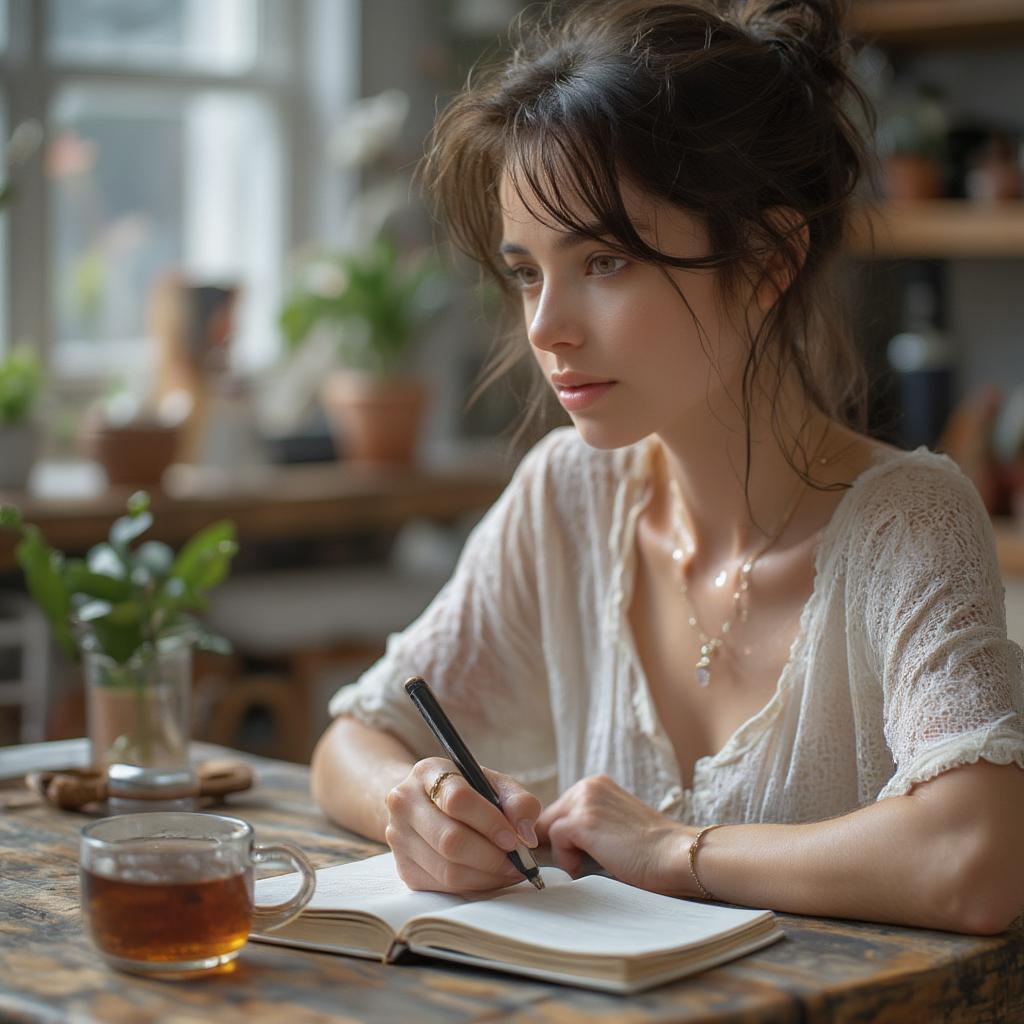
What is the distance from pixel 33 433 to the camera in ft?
10.6

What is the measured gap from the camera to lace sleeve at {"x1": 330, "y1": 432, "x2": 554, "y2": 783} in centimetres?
160

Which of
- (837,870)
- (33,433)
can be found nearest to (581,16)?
(837,870)

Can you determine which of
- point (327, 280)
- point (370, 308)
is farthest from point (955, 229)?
point (327, 280)

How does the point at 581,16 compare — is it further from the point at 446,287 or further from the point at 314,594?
the point at 446,287

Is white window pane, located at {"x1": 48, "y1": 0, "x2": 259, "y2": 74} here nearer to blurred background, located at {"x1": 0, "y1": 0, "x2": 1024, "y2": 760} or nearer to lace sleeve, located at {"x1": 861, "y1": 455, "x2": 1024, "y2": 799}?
blurred background, located at {"x1": 0, "y1": 0, "x2": 1024, "y2": 760}

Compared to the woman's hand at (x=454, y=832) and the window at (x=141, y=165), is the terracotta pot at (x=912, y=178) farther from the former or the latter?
the woman's hand at (x=454, y=832)

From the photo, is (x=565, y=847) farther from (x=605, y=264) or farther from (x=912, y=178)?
(x=912, y=178)

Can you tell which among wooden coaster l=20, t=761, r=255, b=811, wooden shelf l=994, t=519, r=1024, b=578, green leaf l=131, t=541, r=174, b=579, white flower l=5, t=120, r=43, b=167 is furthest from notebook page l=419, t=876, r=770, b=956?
wooden shelf l=994, t=519, r=1024, b=578

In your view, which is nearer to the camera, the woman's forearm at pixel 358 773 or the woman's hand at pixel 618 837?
the woman's hand at pixel 618 837

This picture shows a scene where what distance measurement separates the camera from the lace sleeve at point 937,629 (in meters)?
1.20

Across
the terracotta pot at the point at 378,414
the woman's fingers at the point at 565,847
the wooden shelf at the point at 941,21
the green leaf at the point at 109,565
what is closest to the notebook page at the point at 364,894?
the woman's fingers at the point at 565,847

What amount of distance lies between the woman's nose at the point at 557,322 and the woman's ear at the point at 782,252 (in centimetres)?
18

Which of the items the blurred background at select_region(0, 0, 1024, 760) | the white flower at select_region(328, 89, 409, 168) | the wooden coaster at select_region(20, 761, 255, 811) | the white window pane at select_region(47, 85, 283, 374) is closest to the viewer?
the wooden coaster at select_region(20, 761, 255, 811)

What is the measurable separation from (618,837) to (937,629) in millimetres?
290
